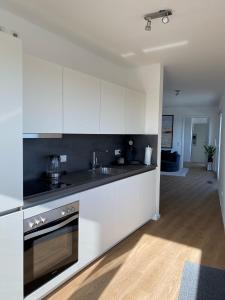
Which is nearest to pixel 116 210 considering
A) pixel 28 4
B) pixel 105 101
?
pixel 105 101

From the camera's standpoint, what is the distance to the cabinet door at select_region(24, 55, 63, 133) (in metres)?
2.14

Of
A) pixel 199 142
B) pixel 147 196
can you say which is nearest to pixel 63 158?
pixel 147 196

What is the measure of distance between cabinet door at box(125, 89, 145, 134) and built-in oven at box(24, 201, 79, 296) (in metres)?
1.74

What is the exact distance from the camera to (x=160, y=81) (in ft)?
13.1

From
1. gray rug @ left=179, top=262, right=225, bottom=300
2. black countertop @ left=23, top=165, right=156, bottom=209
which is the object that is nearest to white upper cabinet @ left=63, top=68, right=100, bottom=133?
black countertop @ left=23, top=165, right=156, bottom=209

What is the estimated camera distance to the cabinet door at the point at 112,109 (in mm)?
3121

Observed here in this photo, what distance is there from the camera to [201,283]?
2418 mm

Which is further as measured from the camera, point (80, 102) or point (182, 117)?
point (182, 117)

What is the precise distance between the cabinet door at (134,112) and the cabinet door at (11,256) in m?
2.25

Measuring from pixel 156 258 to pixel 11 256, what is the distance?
176cm

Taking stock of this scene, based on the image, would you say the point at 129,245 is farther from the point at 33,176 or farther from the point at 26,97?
the point at 26,97

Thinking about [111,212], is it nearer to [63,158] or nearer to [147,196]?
[63,158]

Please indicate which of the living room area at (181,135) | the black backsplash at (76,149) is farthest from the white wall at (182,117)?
the black backsplash at (76,149)

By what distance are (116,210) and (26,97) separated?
1.72m
